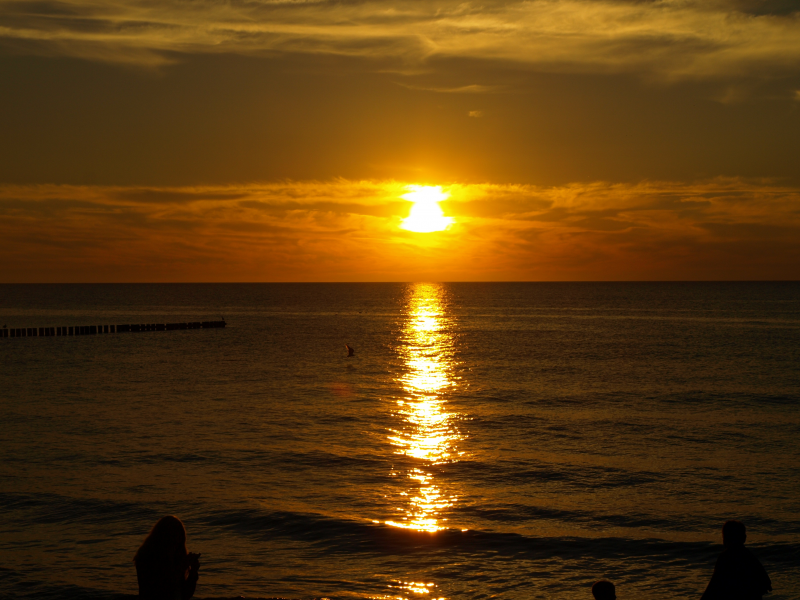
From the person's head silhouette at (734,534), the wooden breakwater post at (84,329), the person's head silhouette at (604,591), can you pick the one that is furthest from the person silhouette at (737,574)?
the wooden breakwater post at (84,329)

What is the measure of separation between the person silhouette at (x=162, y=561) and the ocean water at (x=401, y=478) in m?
9.03

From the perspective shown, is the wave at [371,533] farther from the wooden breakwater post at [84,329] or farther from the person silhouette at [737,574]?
the wooden breakwater post at [84,329]

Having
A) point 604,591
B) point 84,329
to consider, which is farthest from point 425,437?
point 84,329

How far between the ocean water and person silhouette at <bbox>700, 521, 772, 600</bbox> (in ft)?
22.1

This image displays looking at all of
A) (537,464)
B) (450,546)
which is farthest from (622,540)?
(537,464)

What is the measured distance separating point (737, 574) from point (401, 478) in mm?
16055

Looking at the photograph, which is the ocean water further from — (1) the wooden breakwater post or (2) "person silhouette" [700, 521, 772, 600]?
(1) the wooden breakwater post

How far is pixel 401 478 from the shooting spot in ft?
77.7

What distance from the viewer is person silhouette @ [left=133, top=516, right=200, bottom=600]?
638 cm

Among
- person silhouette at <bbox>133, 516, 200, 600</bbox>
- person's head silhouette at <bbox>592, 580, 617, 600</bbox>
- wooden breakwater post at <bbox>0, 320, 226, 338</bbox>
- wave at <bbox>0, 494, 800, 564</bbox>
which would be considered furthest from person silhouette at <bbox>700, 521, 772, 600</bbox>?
wooden breakwater post at <bbox>0, 320, 226, 338</bbox>

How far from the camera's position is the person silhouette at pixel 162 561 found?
20.9 ft

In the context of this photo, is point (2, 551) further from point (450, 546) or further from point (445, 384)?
point (445, 384)

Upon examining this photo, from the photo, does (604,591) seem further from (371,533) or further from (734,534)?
(371,533)

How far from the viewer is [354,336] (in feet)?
324
